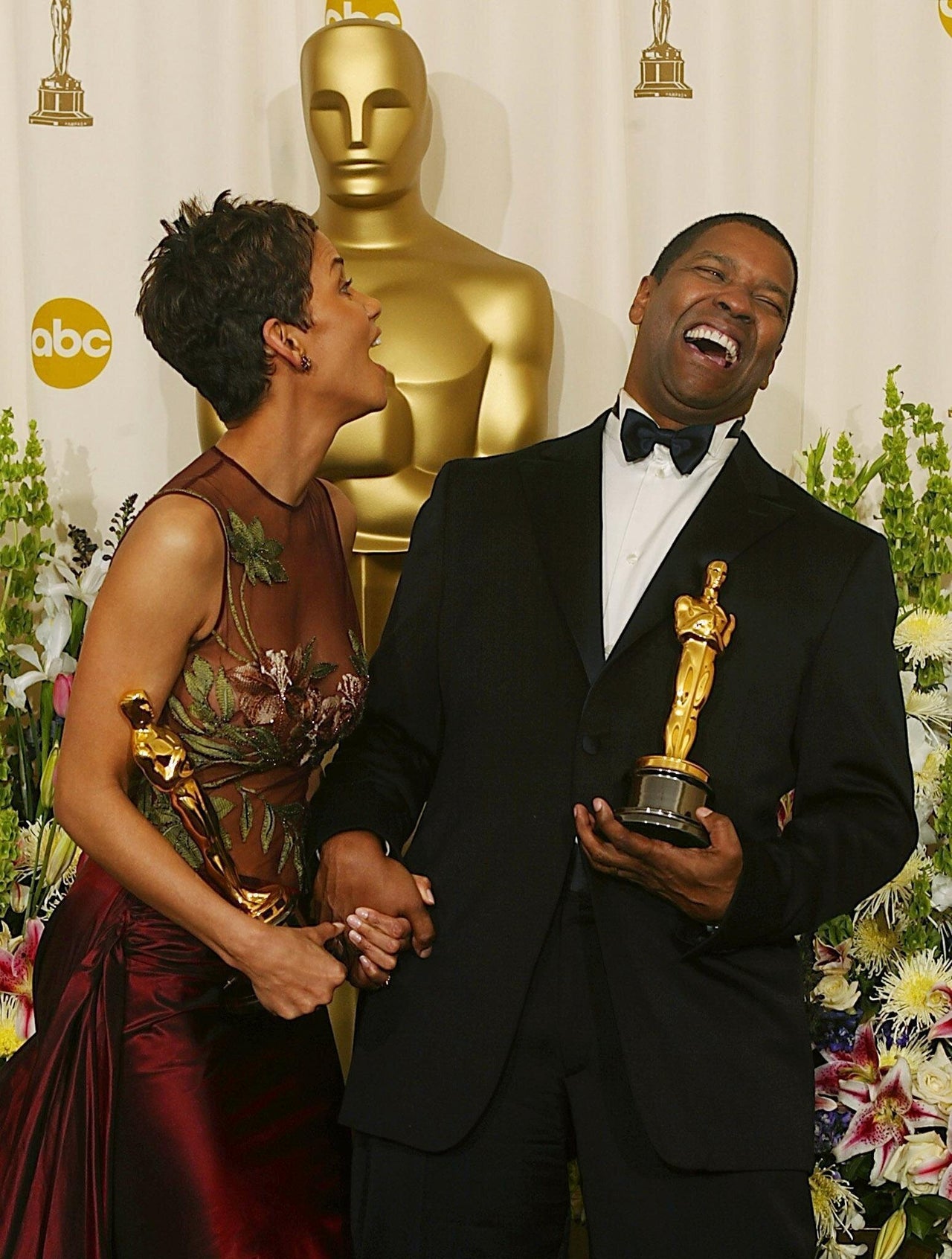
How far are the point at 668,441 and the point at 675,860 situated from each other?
0.56 meters

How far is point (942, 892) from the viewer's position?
233 cm

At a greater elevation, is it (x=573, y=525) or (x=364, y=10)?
(x=364, y=10)

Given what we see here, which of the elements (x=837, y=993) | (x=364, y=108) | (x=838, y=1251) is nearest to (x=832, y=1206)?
(x=838, y=1251)

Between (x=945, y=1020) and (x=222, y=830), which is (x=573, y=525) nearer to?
(x=222, y=830)

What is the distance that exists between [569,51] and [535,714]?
1612 mm

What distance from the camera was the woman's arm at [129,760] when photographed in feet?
5.50

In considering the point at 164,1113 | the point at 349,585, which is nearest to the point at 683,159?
the point at 349,585

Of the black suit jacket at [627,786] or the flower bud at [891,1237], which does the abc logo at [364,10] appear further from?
the flower bud at [891,1237]

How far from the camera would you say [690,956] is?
1652 mm

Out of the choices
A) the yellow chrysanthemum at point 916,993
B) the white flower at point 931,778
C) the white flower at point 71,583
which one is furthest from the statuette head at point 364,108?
the yellow chrysanthemum at point 916,993

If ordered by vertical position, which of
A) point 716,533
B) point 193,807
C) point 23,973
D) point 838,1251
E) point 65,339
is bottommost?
point 838,1251

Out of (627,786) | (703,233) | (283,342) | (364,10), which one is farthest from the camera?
(364,10)

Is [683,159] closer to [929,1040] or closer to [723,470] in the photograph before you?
[723,470]

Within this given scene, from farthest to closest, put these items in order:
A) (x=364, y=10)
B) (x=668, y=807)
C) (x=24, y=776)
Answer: (x=364, y=10) < (x=24, y=776) < (x=668, y=807)
